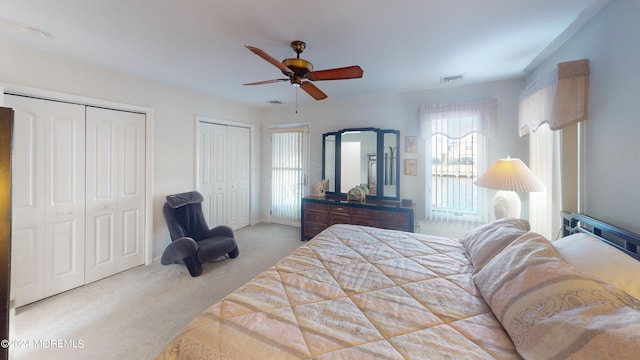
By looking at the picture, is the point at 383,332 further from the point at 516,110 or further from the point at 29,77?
the point at 29,77

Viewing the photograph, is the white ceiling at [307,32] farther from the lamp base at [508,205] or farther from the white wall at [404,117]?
the lamp base at [508,205]

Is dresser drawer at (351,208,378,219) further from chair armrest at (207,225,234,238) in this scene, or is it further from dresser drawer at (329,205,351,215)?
chair armrest at (207,225,234,238)

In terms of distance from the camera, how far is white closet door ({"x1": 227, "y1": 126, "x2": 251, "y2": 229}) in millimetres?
4703

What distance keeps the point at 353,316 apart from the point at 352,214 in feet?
8.96

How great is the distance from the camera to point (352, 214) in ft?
12.7

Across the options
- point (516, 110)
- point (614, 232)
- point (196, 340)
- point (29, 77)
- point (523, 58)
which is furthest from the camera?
point (516, 110)

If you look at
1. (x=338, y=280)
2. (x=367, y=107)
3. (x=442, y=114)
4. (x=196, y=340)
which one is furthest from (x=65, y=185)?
(x=442, y=114)

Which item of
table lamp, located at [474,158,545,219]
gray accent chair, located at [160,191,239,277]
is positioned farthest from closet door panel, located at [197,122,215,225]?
table lamp, located at [474,158,545,219]

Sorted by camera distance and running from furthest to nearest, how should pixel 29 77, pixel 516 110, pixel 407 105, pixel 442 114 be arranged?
1. pixel 407 105
2. pixel 442 114
3. pixel 516 110
4. pixel 29 77

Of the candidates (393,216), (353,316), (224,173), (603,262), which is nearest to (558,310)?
(603,262)

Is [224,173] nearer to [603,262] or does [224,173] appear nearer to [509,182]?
[509,182]

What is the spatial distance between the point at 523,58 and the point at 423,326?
9.74 ft

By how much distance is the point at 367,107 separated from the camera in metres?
4.21

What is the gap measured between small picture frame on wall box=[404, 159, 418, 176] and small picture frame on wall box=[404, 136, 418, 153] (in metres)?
0.16
